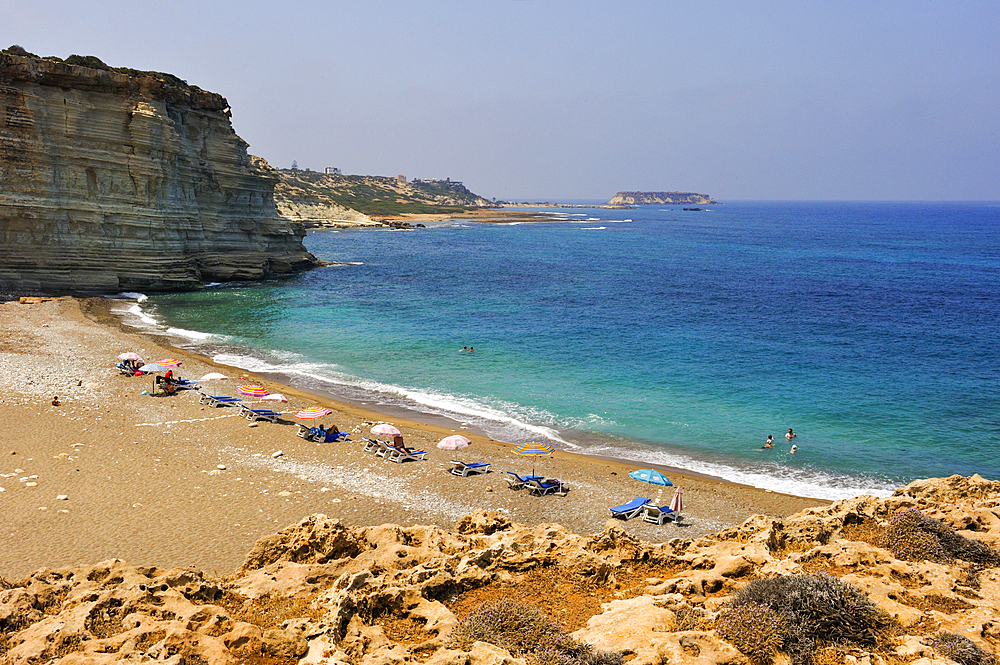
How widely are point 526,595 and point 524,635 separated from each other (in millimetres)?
1712

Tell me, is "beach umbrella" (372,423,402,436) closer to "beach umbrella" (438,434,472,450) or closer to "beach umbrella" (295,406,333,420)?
"beach umbrella" (438,434,472,450)

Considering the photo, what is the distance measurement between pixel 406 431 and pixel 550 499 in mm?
7587

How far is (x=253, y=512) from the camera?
16.5 m

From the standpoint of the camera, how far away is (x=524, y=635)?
7.74 metres

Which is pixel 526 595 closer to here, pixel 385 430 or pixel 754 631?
pixel 754 631

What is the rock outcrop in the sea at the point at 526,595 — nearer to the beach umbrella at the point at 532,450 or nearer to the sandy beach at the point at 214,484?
the sandy beach at the point at 214,484

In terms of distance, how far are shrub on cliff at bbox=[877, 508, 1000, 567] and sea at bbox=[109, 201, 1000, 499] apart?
376 inches

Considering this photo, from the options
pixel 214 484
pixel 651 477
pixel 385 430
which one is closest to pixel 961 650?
pixel 651 477

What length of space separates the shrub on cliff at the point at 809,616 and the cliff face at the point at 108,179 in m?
47.4

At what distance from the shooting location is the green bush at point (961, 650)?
7082mm

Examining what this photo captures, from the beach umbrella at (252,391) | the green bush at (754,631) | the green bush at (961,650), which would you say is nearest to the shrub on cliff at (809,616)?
the green bush at (754,631)

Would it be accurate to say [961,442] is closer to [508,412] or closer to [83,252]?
[508,412]

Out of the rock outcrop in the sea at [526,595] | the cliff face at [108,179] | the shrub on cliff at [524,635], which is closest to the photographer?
the shrub on cliff at [524,635]

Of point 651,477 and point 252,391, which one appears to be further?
point 252,391
